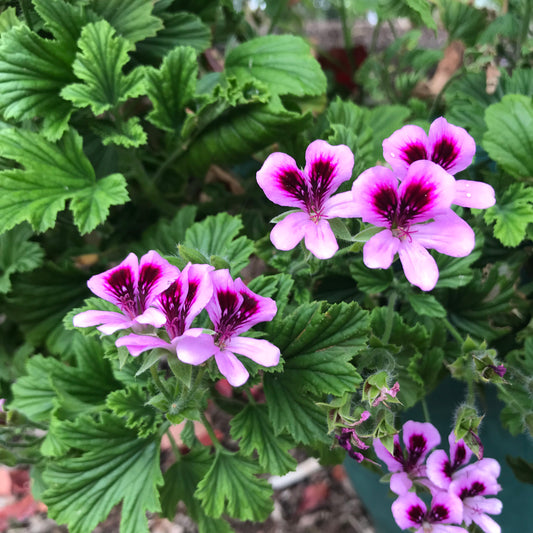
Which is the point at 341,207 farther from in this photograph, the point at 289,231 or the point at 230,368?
the point at 230,368

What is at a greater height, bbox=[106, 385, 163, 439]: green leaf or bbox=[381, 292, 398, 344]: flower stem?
bbox=[381, 292, 398, 344]: flower stem

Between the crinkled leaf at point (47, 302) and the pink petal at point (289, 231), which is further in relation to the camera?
the crinkled leaf at point (47, 302)

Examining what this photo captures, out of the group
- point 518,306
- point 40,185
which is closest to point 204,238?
point 40,185

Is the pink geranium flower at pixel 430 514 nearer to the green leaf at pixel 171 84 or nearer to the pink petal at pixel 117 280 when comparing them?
the pink petal at pixel 117 280

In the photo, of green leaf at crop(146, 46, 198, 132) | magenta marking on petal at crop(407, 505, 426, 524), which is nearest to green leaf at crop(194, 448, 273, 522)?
magenta marking on petal at crop(407, 505, 426, 524)

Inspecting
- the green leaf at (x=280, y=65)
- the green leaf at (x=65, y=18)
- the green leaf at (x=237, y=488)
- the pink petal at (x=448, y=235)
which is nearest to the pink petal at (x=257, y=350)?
the pink petal at (x=448, y=235)

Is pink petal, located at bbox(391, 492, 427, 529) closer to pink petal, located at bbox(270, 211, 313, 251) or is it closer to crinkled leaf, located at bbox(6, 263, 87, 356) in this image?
pink petal, located at bbox(270, 211, 313, 251)

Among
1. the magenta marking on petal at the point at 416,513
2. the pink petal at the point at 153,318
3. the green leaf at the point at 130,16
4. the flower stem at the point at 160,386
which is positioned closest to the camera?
the pink petal at the point at 153,318
